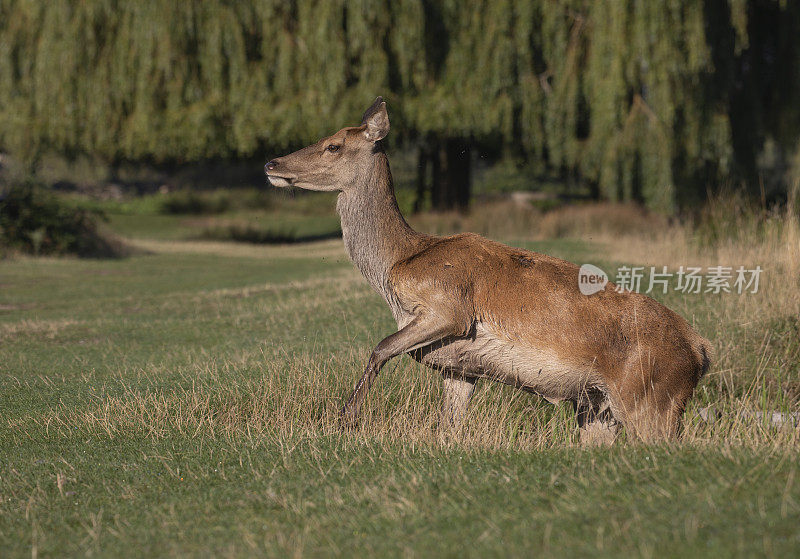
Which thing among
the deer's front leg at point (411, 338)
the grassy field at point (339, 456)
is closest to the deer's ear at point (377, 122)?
the deer's front leg at point (411, 338)

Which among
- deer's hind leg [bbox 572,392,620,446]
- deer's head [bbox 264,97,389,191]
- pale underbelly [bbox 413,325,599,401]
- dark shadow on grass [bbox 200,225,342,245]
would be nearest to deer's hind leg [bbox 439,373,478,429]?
pale underbelly [bbox 413,325,599,401]

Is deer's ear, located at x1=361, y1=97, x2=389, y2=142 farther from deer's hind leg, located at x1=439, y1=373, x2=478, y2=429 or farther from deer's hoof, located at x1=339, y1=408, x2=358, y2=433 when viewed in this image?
deer's hoof, located at x1=339, y1=408, x2=358, y2=433

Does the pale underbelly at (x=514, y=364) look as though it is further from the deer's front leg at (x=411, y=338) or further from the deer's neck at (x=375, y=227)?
the deer's neck at (x=375, y=227)

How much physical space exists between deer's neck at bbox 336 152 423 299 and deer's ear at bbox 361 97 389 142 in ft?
0.51

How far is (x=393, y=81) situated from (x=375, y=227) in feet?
48.9

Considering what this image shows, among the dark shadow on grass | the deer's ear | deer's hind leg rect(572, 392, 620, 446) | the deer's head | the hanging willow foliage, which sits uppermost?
the hanging willow foliage

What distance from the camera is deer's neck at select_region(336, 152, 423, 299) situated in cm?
618

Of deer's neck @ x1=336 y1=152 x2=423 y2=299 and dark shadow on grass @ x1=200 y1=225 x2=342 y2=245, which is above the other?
deer's neck @ x1=336 y1=152 x2=423 y2=299

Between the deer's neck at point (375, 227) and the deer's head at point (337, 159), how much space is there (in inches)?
3.3

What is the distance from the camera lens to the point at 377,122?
6.27 m

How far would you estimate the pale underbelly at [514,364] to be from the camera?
5.67 metres

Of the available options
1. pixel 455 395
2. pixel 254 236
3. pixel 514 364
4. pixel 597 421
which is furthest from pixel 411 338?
pixel 254 236

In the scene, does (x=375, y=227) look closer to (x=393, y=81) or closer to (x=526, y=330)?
(x=526, y=330)

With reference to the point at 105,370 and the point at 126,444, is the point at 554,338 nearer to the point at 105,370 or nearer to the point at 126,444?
the point at 126,444
